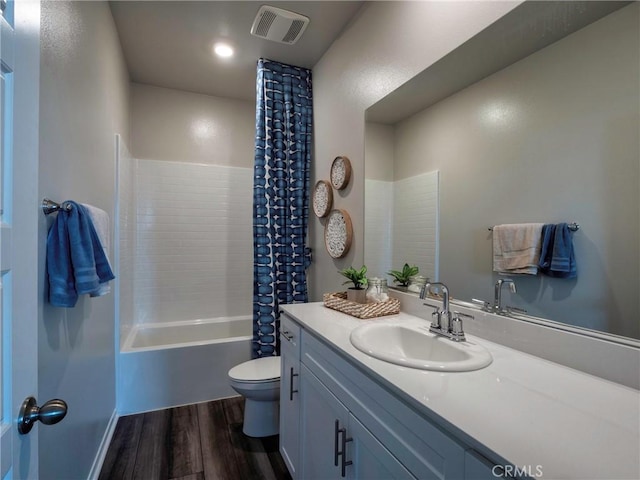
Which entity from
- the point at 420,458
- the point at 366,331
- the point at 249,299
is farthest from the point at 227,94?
the point at 420,458

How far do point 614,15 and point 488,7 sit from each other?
40 cm

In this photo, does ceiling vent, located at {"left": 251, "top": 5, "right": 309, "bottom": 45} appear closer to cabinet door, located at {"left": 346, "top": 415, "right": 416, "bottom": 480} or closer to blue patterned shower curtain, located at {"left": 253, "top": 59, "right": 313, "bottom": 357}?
blue patterned shower curtain, located at {"left": 253, "top": 59, "right": 313, "bottom": 357}

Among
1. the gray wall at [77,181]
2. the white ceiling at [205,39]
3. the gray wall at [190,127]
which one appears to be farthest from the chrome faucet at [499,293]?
the gray wall at [190,127]

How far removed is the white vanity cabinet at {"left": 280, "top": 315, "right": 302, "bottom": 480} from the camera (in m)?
1.49

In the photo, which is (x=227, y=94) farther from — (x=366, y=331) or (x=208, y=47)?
(x=366, y=331)

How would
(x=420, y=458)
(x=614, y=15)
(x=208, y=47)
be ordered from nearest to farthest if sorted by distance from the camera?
(x=420, y=458) < (x=614, y=15) < (x=208, y=47)

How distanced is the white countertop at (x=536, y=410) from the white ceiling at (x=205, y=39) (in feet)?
6.89

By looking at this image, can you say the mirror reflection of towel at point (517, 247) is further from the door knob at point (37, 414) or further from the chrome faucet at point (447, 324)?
the door knob at point (37, 414)

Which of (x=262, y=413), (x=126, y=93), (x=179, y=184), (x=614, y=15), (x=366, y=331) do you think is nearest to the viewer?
(x=614, y=15)

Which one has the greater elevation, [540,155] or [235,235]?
[540,155]

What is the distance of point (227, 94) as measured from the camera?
3104mm

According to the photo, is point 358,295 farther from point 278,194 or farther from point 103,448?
point 103,448

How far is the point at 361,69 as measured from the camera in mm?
1915

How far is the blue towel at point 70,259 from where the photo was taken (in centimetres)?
106
